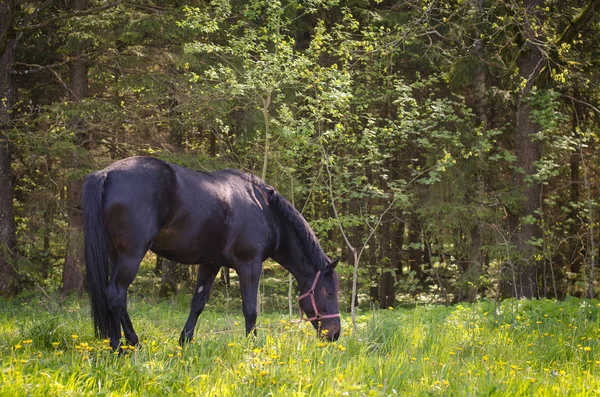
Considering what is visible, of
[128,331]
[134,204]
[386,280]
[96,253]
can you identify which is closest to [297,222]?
[134,204]

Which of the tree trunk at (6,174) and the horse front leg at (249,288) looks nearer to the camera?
the horse front leg at (249,288)

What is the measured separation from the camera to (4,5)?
38.2 ft

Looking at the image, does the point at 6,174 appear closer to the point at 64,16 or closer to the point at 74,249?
the point at 74,249

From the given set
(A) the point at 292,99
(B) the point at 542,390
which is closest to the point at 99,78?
(A) the point at 292,99

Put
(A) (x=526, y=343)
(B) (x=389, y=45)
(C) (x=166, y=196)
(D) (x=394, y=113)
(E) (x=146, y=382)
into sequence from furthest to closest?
1. (D) (x=394, y=113)
2. (B) (x=389, y=45)
3. (A) (x=526, y=343)
4. (C) (x=166, y=196)
5. (E) (x=146, y=382)

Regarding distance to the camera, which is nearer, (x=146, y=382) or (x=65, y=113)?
(x=146, y=382)

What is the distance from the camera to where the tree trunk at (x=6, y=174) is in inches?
455

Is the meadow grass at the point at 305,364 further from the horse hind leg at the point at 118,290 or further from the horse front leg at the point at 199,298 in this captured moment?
the horse front leg at the point at 199,298

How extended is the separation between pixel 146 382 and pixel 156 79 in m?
9.09

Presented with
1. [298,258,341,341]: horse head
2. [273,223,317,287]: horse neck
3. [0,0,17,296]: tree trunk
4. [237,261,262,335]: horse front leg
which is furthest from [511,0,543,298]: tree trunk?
[0,0,17,296]: tree trunk

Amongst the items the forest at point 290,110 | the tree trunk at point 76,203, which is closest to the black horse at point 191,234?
the forest at point 290,110

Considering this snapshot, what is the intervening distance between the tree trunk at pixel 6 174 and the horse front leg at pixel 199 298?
6428 mm

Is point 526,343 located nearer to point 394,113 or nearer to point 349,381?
point 349,381

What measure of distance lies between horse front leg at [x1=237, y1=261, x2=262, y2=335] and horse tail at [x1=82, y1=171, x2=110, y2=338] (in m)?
1.50
